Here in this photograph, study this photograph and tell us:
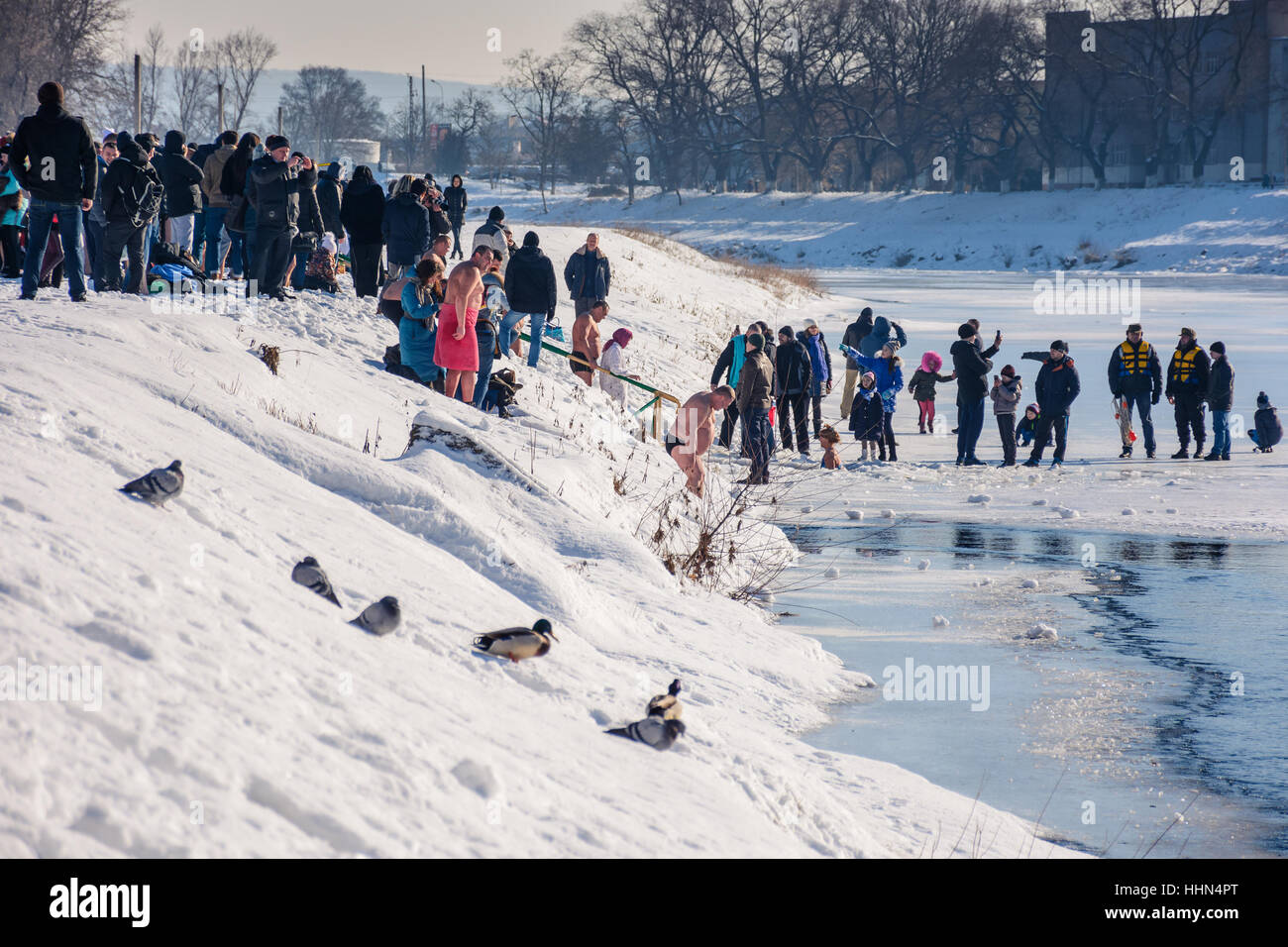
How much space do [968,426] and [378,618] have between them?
12172 millimetres

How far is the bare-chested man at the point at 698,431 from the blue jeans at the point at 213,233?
6.26 m

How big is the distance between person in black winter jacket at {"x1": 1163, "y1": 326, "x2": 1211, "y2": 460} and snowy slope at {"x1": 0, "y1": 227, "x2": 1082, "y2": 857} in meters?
9.50

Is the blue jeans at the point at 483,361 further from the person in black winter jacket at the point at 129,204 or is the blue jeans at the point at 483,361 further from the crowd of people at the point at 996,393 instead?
the crowd of people at the point at 996,393

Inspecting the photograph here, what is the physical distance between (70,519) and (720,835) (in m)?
2.68

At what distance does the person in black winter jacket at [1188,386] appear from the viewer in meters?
16.6

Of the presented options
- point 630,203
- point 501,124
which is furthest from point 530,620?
point 501,124

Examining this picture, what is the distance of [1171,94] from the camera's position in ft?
234

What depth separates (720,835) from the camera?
4.75 metres

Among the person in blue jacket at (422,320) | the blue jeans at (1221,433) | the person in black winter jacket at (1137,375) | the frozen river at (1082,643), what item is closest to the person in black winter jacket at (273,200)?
the person in blue jacket at (422,320)

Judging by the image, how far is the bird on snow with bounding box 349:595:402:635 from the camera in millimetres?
5410

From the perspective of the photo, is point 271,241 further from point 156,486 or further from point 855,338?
point 156,486

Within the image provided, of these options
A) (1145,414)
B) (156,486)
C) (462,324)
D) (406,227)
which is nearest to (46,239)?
(462,324)

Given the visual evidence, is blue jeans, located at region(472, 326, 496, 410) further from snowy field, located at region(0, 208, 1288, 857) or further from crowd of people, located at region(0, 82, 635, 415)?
snowy field, located at region(0, 208, 1288, 857)
